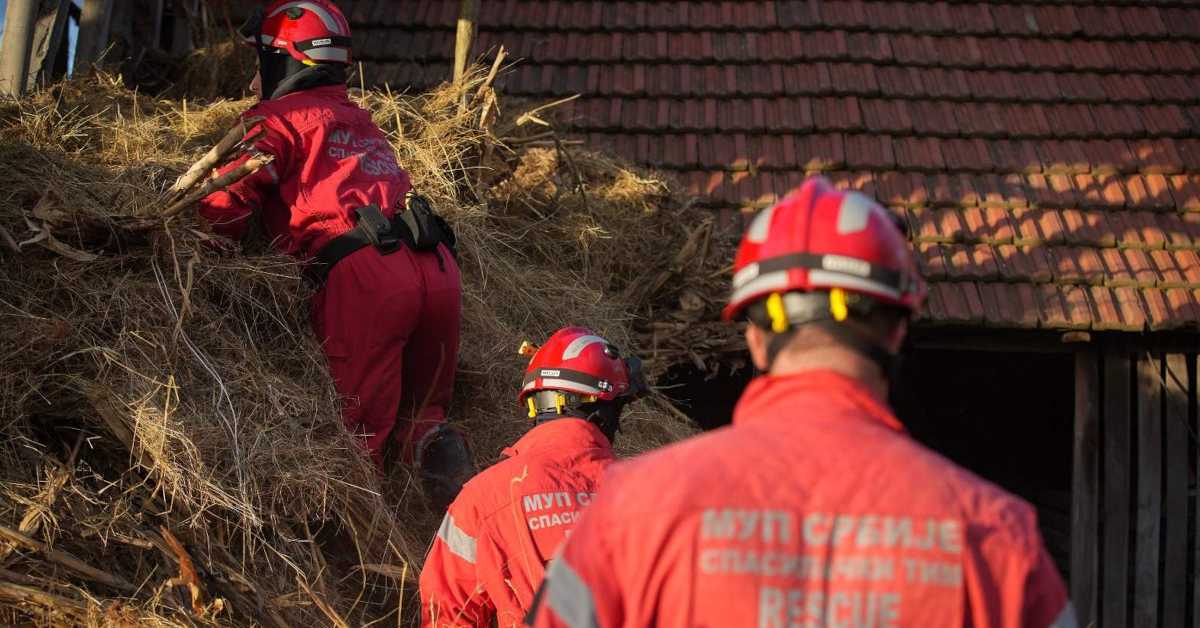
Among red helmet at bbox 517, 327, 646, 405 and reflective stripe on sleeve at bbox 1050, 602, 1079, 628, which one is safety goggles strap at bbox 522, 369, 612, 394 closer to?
red helmet at bbox 517, 327, 646, 405

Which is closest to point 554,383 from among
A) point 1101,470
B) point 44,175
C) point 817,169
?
point 44,175

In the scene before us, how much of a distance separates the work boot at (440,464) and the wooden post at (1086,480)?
15.7 feet

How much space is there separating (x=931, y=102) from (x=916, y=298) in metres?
7.54

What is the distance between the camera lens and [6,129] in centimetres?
526

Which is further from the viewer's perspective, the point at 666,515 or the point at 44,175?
the point at 44,175

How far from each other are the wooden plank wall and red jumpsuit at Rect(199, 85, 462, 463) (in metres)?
4.86

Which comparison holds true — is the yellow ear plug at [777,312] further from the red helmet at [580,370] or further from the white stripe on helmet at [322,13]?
the white stripe on helmet at [322,13]

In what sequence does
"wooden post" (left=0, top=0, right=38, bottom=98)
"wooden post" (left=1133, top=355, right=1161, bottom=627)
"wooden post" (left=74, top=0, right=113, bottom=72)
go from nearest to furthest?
"wooden post" (left=0, top=0, right=38, bottom=98) → "wooden post" (left=74, top=0, right=113, bottom=72) → "wooden post" (left=1133, top=355, right=1161, bottom=627)

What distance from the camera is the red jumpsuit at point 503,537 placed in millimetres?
3754

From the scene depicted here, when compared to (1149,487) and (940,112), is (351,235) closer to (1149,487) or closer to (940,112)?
(940,112)

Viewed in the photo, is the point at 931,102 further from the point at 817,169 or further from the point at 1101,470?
the point at 1101,470

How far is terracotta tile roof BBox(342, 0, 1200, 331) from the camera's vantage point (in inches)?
331

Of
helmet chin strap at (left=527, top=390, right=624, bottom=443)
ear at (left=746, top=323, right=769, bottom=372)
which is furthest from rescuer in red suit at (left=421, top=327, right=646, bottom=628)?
ear at (left=746, top=323, right=769, bottom=372)

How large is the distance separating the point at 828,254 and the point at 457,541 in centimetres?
206
